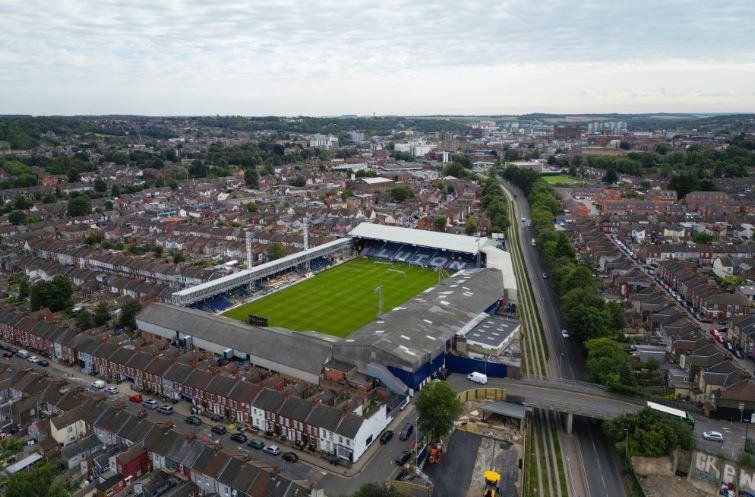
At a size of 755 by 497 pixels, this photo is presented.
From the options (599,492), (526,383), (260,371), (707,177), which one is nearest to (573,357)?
(526,383)

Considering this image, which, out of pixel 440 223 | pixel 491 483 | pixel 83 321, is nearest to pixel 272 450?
pixel 491 483

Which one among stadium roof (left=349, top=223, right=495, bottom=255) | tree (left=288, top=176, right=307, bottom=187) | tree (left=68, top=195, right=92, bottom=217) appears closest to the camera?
stadium roof (left=349, top=223, right=495, bottom=255)

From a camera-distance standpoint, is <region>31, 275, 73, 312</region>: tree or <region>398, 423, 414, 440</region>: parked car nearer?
<region>398, 423, 414, 440</region>: parked car

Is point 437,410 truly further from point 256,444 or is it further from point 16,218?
point 16,218

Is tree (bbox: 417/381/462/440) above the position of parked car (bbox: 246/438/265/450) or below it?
above

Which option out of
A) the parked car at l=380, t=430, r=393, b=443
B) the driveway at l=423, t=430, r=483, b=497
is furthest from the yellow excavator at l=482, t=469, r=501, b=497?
the parked car at l=380, t=430, r=393, b=443

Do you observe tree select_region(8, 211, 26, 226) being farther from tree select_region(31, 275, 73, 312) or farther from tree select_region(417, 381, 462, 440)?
tree select_region(417, 381, 462, 440)

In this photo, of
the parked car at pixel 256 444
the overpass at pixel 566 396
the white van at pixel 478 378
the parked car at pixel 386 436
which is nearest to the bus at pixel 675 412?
the overpass at pixel 566 396

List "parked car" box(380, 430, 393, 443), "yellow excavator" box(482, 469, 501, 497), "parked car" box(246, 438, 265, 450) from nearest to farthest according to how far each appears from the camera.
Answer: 1. "yellow excavator" box(482, 469, 501, 497)
2. "parked car" box(246, 438, 265, 450)
3. "parked car" box(380, 430, 393, 443)

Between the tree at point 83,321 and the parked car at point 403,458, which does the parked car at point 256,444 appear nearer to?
the parked car at point 403,458
